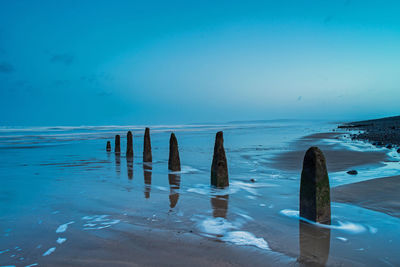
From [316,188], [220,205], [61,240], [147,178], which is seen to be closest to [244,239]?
[316,188]

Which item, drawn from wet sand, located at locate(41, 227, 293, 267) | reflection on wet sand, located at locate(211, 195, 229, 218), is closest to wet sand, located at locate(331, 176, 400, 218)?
reflection on wet sand, located at locate(211, 195, 229, 218)

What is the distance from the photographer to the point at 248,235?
4.95m

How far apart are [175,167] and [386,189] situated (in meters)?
7.64

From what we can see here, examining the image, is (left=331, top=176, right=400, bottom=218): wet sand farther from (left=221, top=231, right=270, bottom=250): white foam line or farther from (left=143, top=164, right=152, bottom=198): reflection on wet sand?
(left=143, top=164, right=152, bottom=198): reflection on wet sand

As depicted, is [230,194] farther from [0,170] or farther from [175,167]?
[0,170]

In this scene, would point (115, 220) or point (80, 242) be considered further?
point (115, 220)

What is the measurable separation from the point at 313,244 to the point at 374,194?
14.0ft

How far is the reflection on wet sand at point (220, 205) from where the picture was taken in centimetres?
623

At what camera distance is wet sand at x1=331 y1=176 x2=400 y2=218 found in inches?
261

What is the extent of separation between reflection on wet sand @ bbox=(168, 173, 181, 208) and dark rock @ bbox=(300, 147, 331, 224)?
3.13 metres

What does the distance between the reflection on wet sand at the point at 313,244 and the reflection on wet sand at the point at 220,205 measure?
5.57 ft

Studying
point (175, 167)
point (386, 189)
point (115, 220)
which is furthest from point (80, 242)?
point (386, 189)

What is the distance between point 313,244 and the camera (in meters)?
4.56

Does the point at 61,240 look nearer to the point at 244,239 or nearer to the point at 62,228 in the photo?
the point at 62,228
